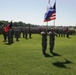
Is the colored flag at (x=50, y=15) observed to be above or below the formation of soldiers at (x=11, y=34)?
above

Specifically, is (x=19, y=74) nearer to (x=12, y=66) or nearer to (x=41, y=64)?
(x=12, y=66)

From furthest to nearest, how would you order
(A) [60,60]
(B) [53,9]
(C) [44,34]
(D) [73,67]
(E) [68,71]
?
(B) [53,9] < (C) [44,34] < (A) [60,60] < (D) [73,67] < (E) [68,71]

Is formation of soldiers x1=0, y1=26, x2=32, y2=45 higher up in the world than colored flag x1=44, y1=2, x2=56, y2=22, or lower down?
lower down

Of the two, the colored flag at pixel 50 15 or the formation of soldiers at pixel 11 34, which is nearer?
the colored flag at pixel 50 15

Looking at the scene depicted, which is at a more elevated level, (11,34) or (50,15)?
(50,15)

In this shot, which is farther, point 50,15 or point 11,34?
point 11,34

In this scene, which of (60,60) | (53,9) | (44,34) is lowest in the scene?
(60,60)

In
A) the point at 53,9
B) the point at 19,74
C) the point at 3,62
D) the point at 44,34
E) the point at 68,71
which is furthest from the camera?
the point at 53,9

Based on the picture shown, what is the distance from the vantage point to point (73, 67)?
44.3 feet

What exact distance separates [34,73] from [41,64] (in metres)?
2.47

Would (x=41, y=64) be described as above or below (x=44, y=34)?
below

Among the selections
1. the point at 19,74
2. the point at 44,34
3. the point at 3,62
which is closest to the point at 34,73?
the point at 19,74

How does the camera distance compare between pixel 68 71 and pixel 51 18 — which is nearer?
pixel 68 71

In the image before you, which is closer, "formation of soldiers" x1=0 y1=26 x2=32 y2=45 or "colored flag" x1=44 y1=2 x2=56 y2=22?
"colored flag" x1=44 y1=2 x2=56 y2=22
